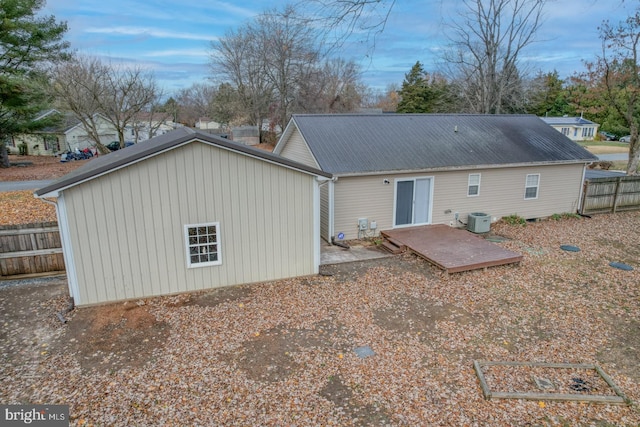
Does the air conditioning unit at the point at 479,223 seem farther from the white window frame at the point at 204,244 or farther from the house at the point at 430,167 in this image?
the white window frame at the point at 204,244

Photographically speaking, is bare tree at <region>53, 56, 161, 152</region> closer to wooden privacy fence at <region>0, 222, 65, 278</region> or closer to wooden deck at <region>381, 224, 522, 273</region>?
wooden privacy fence at <region>0, 222, 65, 278</region>

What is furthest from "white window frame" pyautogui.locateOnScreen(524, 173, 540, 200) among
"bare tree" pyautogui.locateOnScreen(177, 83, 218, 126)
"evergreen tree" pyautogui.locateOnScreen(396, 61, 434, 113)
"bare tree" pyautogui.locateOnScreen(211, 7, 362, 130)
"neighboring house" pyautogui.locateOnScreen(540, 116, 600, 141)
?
"bare tree" pyautogui.locateOnScreen(177, 83, 218, 126)

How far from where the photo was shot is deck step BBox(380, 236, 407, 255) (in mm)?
11234

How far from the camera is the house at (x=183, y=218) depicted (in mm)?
7535

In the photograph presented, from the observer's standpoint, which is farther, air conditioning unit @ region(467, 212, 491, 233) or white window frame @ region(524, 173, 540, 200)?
white window frame @ region(524, 173, 540, 200)

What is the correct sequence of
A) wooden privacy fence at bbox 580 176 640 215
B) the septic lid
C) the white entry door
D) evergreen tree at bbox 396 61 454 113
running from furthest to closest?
evergreen tree at bbox 396 61 454 113, wooden privacy fence at bbox 580 176 640 215, the white entry door, the septic lid

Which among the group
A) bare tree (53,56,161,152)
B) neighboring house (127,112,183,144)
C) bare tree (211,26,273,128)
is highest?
bare tree (211,26,273,128)

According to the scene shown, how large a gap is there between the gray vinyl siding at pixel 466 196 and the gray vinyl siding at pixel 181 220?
3.08m

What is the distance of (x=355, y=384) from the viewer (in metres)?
5.55

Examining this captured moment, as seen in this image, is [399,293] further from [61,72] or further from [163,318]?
[61,72]

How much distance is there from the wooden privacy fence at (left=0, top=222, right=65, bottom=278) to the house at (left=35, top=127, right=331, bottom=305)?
209 cm

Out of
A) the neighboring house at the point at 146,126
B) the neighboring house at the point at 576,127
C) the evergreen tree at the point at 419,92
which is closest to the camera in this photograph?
the neighboring house at the point at 146,126

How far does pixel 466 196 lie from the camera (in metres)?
13.6

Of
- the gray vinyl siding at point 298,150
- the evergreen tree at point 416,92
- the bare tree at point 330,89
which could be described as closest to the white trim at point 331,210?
the gray vinyl siding at point 298,150
